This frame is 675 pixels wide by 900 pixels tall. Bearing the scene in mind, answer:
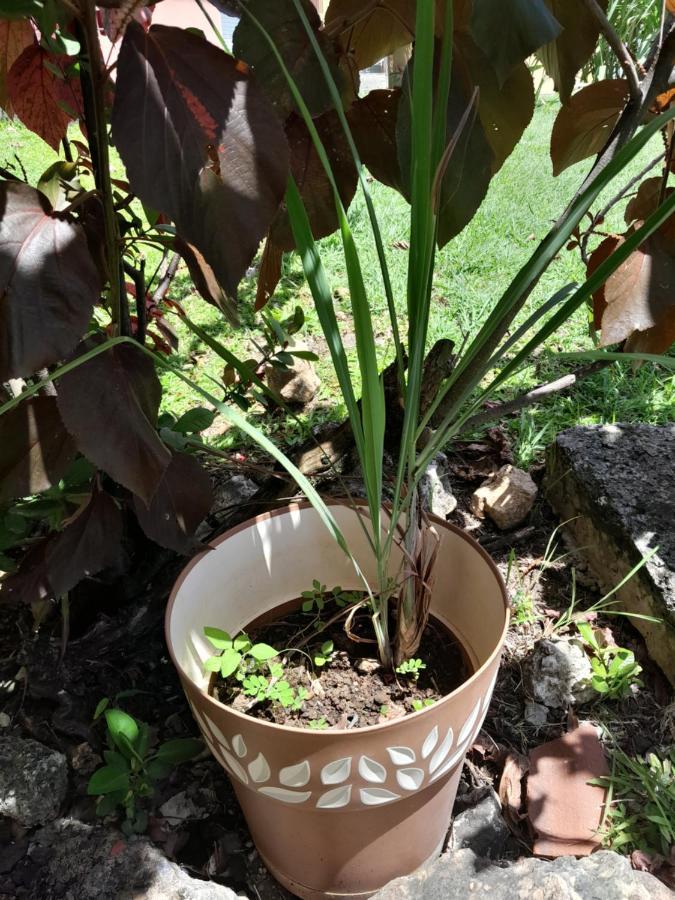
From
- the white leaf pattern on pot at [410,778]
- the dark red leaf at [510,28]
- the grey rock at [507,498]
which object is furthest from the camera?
the grey rock at [507,498]

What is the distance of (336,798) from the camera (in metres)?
0.81

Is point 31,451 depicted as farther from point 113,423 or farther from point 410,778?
point 410,778

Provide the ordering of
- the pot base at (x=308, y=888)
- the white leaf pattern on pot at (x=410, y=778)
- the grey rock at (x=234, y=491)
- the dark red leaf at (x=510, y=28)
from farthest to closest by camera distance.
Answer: the grey rock at (x=234, y=491)
the pot base at (x=308, y=888)
the white leaf pattern on pot at (x=410, y=778)
the dark red leaf at (x=510, y=28)

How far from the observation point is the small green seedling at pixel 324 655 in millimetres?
977

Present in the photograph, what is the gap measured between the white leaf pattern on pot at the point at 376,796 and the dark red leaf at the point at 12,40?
101 centimetres

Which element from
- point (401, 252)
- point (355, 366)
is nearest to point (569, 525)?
point (355, 366)

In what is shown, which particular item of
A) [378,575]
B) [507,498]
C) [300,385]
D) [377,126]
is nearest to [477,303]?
[300,385]

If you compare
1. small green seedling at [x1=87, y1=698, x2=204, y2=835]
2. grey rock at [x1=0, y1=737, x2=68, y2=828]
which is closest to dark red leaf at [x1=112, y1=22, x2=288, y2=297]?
small green seedling at [x1=87, y1=698, x2=204, y2=835]

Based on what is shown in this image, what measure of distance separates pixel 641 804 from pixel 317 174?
1.07 meters

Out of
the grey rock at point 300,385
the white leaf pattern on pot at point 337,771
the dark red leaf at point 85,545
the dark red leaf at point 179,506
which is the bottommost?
the white leaf pattern on pot at point 337,771

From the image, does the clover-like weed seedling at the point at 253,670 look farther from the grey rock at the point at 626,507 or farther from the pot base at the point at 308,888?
the grey rock at the point at 626,507

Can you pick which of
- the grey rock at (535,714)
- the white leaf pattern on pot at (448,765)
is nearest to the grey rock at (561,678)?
the grey rock at (535,714)

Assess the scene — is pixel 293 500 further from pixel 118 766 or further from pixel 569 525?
pixel 569 525

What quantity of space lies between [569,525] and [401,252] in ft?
5.94
